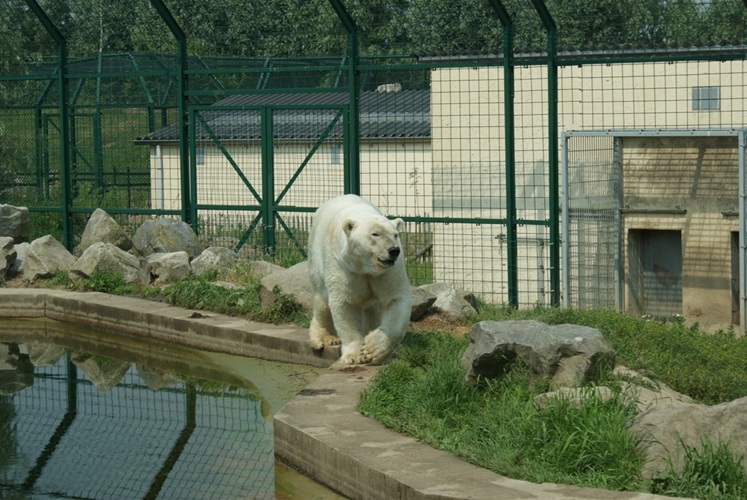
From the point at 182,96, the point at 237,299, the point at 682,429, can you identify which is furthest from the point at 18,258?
the point at 682,429

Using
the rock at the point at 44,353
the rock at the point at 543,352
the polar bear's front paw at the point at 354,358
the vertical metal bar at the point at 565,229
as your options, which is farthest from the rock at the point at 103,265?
the rock at the point at 543,352

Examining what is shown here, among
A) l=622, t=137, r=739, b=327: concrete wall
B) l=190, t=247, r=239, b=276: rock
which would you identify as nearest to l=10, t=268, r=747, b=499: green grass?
l=622, t=137, r=739, b=327: concrete wall

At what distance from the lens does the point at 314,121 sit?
18.7 meters

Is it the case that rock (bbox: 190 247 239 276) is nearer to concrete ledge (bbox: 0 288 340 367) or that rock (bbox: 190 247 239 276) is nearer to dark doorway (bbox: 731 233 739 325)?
concrete ledge (bbox: 0 288 340 367)

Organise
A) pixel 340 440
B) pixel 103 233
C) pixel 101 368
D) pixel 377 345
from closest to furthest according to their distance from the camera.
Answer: pixel 340 440 → pixel 377 345 → pixel 101 368 → pixel 103 233

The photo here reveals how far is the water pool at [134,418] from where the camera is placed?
6.73 m

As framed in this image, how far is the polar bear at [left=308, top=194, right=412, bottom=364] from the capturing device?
784cm

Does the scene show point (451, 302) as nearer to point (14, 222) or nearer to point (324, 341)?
point (324, 341)

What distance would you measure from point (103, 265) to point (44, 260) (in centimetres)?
84

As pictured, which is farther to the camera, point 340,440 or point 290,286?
point 290,286

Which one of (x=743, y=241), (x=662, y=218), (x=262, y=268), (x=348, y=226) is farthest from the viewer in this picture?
(x=662, y=218)

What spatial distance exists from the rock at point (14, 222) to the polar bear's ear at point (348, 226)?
296 inches

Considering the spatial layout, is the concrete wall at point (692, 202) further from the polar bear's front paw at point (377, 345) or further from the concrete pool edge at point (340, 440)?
the polar bear's front paw at point (377, 345)

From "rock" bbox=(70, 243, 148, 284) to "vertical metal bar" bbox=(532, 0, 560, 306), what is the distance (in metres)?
4.54
